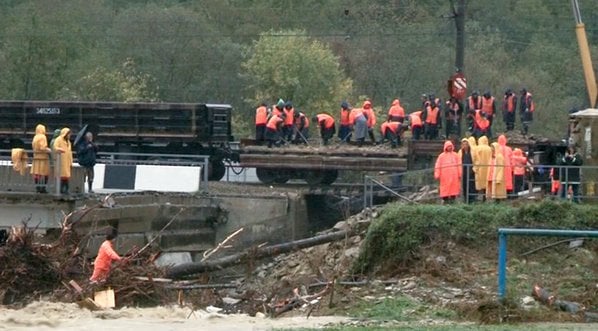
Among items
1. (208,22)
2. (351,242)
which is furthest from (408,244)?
(208,22)

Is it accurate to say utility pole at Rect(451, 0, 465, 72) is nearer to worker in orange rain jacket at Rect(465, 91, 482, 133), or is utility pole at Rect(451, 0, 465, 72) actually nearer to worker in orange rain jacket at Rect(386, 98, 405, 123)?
worker in orange rain jacket at Rect(465, 91, 482, 133)

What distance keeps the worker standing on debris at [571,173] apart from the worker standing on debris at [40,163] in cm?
1143

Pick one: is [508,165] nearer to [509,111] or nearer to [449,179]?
[449,179]

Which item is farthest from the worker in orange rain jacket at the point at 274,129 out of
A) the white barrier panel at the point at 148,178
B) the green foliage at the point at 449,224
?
the green foliage at the point at 449,224

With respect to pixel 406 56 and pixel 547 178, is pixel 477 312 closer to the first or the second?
pixel 547 178

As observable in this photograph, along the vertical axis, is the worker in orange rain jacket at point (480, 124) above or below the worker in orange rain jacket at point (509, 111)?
below

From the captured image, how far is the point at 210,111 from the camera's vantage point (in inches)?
1897

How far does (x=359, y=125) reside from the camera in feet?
151

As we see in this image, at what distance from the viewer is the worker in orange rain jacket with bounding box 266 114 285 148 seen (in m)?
45.5

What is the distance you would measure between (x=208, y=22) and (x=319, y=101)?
57.1 feet

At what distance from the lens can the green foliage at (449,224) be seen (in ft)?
100

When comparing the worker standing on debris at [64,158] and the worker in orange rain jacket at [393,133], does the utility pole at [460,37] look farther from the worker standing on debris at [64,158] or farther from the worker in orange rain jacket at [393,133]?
the worker standing on debris at [64,158]

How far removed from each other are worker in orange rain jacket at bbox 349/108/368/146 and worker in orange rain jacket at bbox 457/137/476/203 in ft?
34.9

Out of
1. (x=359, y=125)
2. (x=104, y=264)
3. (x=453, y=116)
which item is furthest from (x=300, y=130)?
(x=104, y=264)
